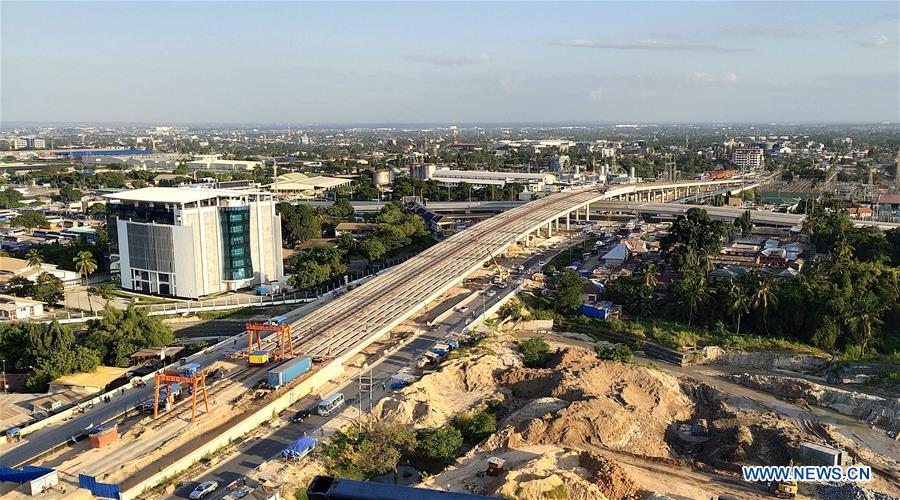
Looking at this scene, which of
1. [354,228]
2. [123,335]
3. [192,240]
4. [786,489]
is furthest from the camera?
[354,228]

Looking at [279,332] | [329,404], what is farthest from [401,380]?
[279,332]

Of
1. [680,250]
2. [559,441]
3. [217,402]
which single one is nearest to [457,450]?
[559,441]

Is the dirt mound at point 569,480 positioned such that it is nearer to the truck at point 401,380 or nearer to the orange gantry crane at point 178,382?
the truck at point 401,380

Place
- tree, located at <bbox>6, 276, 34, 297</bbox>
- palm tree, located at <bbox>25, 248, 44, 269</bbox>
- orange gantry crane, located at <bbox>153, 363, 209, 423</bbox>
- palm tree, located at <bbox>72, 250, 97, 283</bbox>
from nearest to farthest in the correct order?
1. orange gantry crane, located at <bbox>153, 363, 209, 423</bbox>
2. tree, located at <bbox>6, 276, 34, 297</bbox>
3. palm tree, located at <bbox>72, 250, 97, 283</bbox>
4. palm tree, located at <bbox>25, 248, 44, 269</bbox>

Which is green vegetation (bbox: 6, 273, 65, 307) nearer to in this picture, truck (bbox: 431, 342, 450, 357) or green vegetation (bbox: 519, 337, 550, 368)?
truck (bbox: 431, 342, 450, 357)

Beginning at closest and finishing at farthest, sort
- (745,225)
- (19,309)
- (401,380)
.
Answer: (401,380), (19,309), (745,225)

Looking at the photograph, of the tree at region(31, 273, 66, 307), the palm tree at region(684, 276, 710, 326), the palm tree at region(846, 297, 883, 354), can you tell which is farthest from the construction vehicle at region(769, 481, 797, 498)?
the tree at region(31, 273, 66, 307)

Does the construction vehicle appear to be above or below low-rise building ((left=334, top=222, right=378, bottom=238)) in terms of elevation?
below

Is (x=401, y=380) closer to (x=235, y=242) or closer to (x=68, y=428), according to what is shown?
(x=68, y=428)
